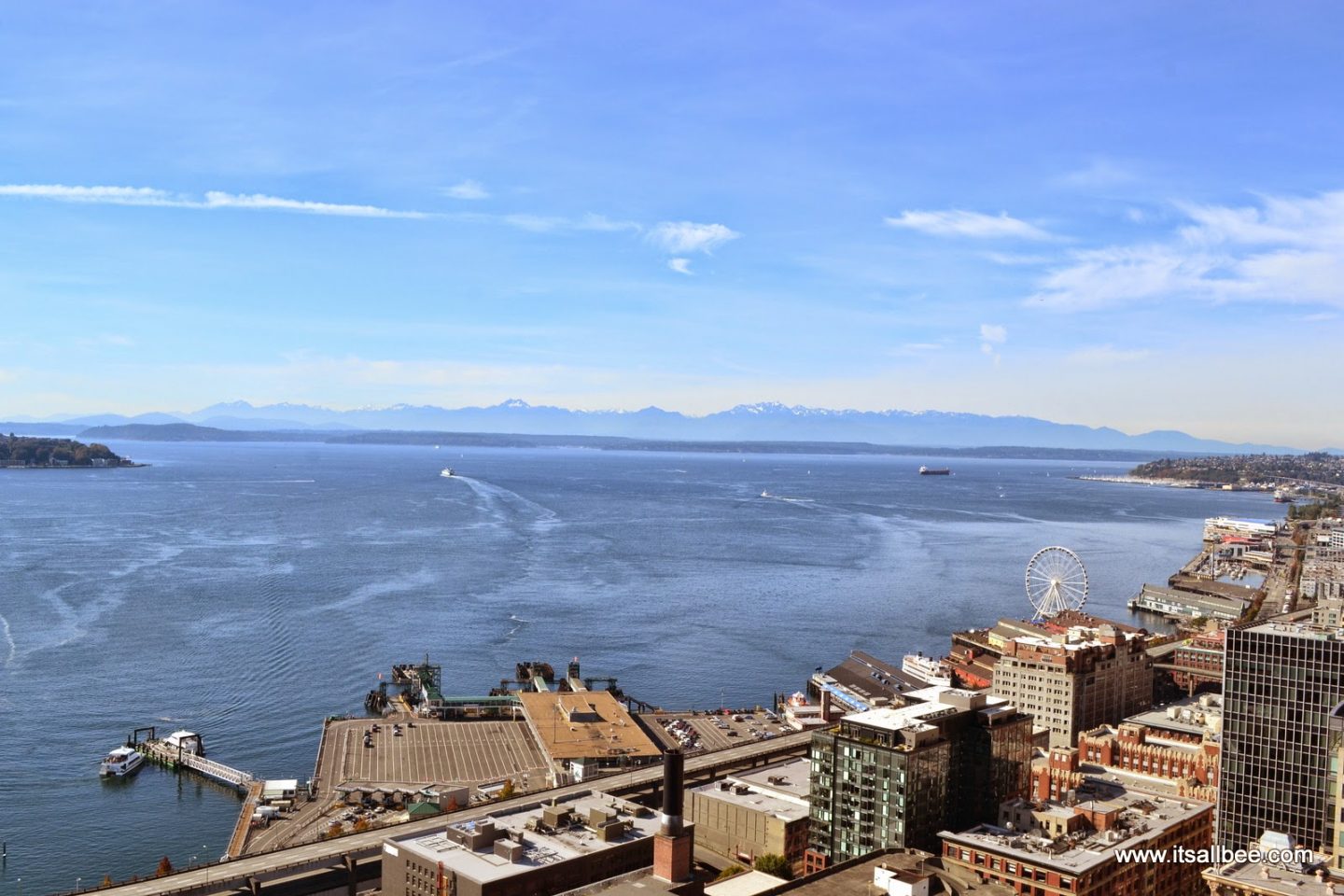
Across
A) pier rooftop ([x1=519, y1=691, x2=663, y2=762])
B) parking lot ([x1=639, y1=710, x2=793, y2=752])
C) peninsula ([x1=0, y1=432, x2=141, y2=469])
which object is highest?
peninsula ([x1=0, y1=432, x2=141, y2=469])

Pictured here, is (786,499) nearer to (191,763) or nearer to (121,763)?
(191,763)

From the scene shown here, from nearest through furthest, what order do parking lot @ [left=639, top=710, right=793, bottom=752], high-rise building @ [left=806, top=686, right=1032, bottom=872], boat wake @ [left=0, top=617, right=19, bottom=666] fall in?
high-rise building @ [left=806, top=686, right=1032, bottom=872], parking lot @ [left=639, top=710, right=793, bottom=752], boat wake @ [left=0, top=617, right=19, bottom=666]

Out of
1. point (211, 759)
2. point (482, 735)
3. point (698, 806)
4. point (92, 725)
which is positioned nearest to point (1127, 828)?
point (698, 806)

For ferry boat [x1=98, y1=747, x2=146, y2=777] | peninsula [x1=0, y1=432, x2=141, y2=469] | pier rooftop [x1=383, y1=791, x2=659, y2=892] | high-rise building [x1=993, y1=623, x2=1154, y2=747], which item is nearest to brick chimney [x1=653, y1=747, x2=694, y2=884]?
pier rooftop [x1=383, y1=791, x2=659, y2=892]

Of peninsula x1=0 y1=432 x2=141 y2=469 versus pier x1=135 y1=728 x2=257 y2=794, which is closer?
pier x1=135 y1=728 x2=257 y2=794

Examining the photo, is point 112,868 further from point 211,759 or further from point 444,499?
point 444,499

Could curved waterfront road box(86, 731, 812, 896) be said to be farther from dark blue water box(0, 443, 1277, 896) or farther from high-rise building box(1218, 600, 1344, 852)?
high-rise building box(1218, 600, 1344, 852)

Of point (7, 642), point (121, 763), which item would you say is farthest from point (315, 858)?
point (7, 642)
